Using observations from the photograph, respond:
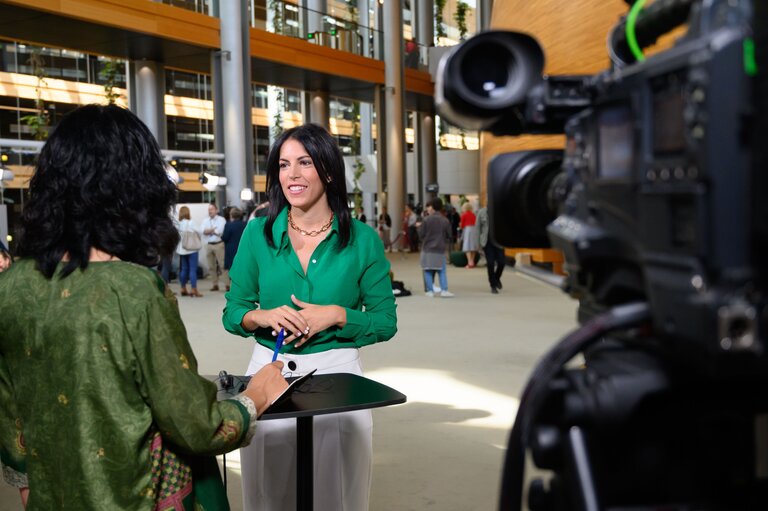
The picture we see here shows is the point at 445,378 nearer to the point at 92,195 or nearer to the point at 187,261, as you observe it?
the point at 92,195

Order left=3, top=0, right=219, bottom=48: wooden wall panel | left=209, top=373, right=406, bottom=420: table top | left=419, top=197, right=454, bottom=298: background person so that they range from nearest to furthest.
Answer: left=209, top=373, right=406, bottom=420: table top, left=419, top=197, right=454, bottom=298: background person, left=3, top=0, right=219, bottom=48: wooden wall panel

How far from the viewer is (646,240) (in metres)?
0.90

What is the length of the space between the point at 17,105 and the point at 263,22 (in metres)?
7.73

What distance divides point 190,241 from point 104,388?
12041mm

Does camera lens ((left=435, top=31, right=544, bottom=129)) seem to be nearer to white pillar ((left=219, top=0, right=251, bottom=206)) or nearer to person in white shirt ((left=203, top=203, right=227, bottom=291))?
person in white shirt ((left=203, top=203, right=227, bottom=291))

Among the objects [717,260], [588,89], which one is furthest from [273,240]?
[717,260]

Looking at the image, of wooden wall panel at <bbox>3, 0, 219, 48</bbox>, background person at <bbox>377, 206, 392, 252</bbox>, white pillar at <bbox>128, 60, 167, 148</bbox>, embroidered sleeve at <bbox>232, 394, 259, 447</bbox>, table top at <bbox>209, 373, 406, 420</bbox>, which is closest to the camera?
embroidered sleeve at <bbox>232, 394, 259, 447</bbox>

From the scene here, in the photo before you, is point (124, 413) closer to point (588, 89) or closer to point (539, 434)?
point (539, 434)

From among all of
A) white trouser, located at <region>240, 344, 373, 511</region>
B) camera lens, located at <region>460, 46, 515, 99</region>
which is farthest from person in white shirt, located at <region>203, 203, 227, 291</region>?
camera lens, located at <region>460, 46, 515, 99</region>

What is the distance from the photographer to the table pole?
270 cm

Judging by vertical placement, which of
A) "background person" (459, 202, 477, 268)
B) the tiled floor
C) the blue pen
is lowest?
the tiled floor

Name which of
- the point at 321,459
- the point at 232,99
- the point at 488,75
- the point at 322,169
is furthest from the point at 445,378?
the point at 232,99

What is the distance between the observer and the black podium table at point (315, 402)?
2.35 m

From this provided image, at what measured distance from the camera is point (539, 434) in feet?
3.45
